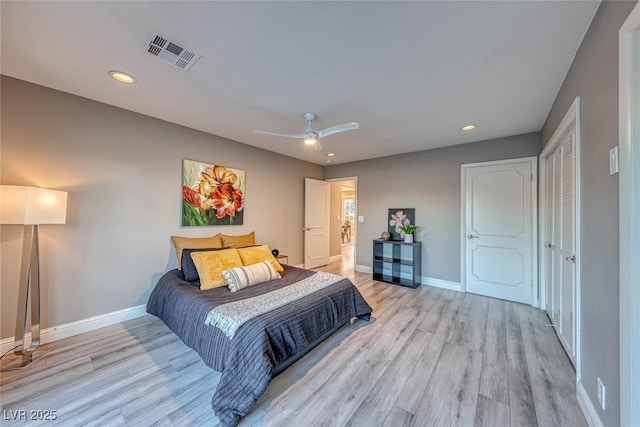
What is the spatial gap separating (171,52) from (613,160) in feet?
9.09

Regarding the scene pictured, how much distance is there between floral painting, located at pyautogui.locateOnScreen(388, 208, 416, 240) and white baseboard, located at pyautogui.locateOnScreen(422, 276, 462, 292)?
86 cm

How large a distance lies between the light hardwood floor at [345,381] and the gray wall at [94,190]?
478mm

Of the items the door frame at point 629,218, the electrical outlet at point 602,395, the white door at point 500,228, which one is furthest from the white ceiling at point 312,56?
the electrical outlet at point 602,395

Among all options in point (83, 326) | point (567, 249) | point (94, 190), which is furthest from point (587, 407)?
point (94, 190)

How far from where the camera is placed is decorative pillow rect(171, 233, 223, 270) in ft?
9.68

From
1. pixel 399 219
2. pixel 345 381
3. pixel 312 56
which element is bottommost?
pixel 345 381

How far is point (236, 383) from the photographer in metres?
1.49

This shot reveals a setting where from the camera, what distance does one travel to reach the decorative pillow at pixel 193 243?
295 centimetres

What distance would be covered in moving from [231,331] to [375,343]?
1416 mm

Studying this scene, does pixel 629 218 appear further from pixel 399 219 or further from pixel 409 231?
pixel 399 219

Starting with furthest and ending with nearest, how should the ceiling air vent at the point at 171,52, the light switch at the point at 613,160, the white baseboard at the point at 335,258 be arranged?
1. the white baseboard at the point at 335,258
2. the ceiling air vent at the point at 171,52
3. the light switch at the point at 613,160

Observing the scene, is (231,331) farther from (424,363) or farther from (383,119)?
(383,119)

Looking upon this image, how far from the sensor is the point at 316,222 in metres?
5.29

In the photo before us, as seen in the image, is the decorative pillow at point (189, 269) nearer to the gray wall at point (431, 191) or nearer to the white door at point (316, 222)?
the white door at point (316, 222)
